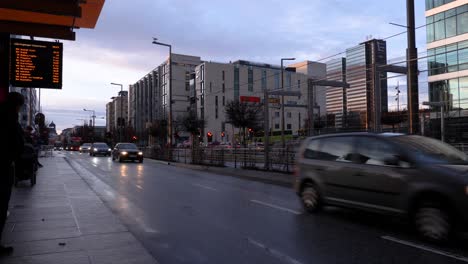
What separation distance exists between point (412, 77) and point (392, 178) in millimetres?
8057

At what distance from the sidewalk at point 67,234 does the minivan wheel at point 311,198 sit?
3950mm

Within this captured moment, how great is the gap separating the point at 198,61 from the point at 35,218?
108 meters

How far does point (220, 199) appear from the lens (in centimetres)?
1139

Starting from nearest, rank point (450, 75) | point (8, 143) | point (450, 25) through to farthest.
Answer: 1. point (8, 143)
2. point (450, 75)
3. point (450, 25)

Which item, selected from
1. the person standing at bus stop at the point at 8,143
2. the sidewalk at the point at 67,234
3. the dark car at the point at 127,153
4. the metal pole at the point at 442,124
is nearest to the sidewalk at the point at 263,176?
the metal pole at the point at 442,124

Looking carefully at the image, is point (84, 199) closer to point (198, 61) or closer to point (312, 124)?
point (312, 124)

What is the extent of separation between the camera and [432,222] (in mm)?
6406

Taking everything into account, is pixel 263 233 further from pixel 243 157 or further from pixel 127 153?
pixel 127 153

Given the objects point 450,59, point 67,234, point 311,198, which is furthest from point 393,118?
point 67,234

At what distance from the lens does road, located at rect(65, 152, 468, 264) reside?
225 inches

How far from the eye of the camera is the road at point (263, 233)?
5719 millimetres

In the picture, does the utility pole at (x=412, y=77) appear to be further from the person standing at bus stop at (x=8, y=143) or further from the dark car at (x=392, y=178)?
the person standing at bus stop at (x=8, y=143)

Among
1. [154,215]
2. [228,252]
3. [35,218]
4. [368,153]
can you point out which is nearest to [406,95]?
[368,153]

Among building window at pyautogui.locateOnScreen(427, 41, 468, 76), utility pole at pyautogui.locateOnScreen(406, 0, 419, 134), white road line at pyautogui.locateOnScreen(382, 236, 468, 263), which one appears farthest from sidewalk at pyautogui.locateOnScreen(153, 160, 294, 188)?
white road line at pyautogui.locateOnScreen(382, 236, 468, 263)
